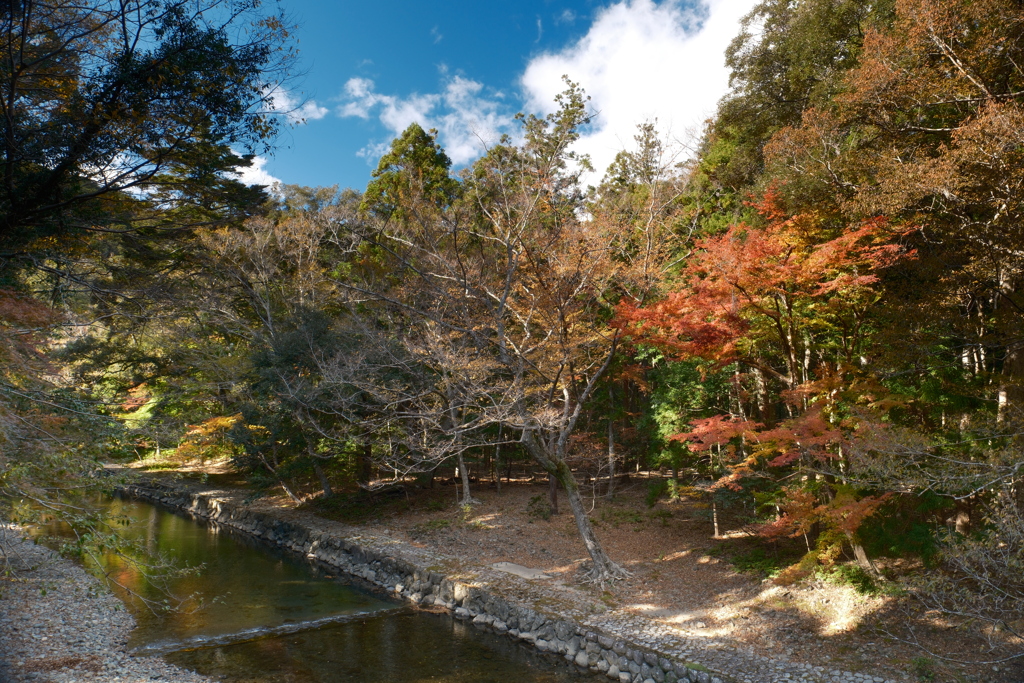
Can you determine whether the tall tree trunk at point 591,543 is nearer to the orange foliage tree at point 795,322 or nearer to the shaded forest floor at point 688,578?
the shaded forest floor at point 688,578

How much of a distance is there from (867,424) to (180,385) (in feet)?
54.8

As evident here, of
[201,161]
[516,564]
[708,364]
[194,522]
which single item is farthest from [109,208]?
[194,522]

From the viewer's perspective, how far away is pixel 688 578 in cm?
1055

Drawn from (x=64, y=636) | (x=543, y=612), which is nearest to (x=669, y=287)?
(x=543, y=612)

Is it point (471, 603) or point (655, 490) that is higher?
point (655, 490)

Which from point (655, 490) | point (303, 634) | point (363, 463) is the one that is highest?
point (363, 463)

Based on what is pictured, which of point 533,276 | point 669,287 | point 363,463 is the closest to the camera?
point 533,276

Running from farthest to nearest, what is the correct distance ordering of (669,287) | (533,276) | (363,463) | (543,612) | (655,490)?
(363,463)
(655,490)
(669,287)
(533,276)
(543,612)

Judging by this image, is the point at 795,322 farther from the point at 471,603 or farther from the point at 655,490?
the point at 471,603

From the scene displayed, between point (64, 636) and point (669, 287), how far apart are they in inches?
479

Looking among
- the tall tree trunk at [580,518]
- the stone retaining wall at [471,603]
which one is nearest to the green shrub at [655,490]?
the tall tree trunk at [580,518]

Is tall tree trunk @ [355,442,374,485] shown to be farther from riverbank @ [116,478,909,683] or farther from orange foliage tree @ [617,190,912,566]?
orange foliage tree @ [617,190,912,566]

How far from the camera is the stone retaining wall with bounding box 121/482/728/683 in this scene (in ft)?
24.8

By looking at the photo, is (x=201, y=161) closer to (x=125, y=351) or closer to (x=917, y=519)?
(x=917, y=519)
